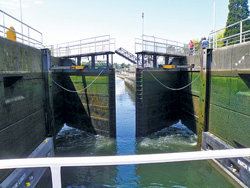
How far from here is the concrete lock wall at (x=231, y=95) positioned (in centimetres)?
696

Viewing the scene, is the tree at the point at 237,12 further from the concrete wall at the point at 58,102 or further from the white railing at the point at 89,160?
the white railing at the point at 89,160

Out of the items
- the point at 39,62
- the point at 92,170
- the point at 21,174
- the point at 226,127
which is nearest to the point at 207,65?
the point at 226,127

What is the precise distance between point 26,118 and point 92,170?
377 centimetres

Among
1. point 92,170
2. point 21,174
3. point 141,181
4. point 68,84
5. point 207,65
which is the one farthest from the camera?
point 68,84

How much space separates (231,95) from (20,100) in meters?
8.41

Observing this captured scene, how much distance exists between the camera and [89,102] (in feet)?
41.0

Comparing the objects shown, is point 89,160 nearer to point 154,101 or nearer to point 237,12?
point 154,101

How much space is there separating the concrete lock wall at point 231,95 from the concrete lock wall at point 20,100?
27.0 feet

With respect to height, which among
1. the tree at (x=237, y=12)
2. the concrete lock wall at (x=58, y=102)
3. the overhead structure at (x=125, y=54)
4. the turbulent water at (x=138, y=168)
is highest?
the tree at (x=237, y=12)

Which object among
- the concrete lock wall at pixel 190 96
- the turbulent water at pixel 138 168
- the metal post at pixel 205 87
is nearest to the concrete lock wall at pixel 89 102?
the turbulent water at pixel 138 168

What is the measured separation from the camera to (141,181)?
7750 mm

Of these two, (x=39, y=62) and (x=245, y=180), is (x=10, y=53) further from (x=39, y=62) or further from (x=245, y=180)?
(x=245, y=180)

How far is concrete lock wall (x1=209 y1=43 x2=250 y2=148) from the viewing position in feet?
22.9

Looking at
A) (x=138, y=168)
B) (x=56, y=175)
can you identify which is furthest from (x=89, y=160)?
(x=138, y=168)
